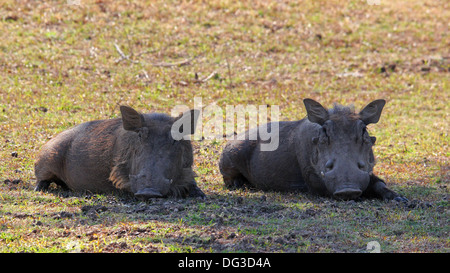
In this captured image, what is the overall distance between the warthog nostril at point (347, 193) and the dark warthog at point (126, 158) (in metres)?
1.63

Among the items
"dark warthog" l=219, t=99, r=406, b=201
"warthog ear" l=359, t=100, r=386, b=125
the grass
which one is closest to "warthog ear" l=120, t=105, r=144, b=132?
the grass

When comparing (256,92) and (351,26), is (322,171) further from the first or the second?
(351,26)

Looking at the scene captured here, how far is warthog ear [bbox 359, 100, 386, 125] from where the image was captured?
7.79m

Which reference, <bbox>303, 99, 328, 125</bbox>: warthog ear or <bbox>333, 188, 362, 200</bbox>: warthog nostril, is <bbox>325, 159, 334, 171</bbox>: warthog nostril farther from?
<bbox>303, 99, 328, 125</bbox>: warthog ear

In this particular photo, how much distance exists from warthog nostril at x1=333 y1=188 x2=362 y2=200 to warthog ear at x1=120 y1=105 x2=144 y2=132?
237 cm

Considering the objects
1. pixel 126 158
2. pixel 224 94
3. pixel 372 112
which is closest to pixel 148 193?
pixel 126 158

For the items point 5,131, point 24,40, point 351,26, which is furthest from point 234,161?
point 351,26

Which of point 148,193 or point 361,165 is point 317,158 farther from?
point 148,193

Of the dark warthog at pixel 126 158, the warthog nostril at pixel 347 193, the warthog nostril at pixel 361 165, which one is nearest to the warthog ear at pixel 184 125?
the dark warthog at pixel 126 158

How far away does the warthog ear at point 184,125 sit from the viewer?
746 cm

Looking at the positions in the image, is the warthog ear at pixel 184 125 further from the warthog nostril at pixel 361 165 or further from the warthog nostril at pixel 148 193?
the warthog nostril at pixel 361 165

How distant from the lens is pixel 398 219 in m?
6.34

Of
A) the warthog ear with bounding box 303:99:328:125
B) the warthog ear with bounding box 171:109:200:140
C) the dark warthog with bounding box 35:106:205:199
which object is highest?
the warthog ear with bounding box 303:99:328:125

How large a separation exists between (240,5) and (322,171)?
1268 cm
